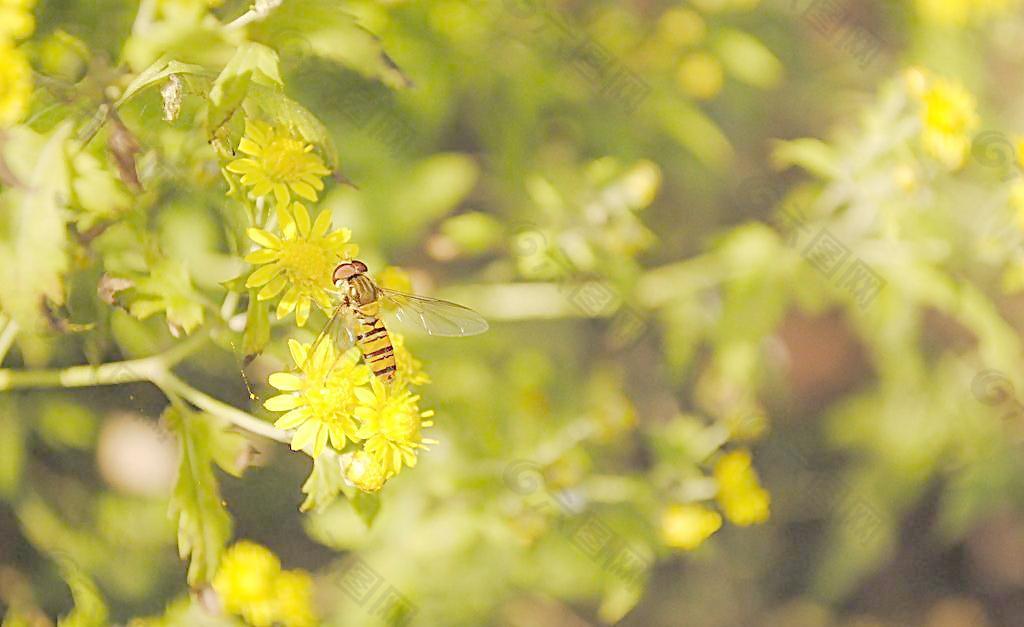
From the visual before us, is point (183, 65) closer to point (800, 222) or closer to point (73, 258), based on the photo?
point (73, 258)

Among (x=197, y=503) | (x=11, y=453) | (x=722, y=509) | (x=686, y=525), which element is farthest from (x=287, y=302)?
(x=722, y=509)

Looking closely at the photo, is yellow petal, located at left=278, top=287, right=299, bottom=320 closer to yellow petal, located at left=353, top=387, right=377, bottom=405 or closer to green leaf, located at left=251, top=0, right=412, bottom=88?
yellow petal, located at left=353, top=387, right=377, bottom=405

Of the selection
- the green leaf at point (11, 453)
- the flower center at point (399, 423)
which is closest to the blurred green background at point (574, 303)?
the green leaf at point (11, 453)

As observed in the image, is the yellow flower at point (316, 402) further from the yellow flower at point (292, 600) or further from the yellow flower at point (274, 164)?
the yellow flower at point (292, 600)

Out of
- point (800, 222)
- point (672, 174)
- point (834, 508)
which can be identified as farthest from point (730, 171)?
point (834, 508)

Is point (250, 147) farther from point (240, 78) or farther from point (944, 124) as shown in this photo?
point (944, 124)

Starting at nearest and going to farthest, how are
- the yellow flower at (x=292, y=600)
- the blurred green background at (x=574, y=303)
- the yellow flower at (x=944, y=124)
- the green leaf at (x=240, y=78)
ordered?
the green leaf at (x=240, y=78) < the blurred green background at (x=574, y=303) < the yellow flower at (x=292, y=600) < the yellow flower at (x=944, y=124)
